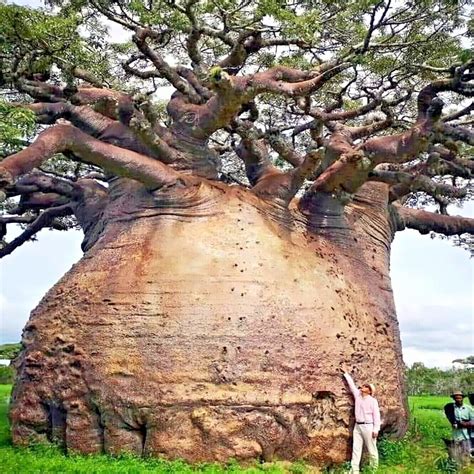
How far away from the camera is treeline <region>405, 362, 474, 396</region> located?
24156mm

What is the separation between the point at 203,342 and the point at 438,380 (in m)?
20.8

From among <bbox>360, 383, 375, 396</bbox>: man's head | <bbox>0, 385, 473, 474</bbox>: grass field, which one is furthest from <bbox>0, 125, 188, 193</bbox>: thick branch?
<bbox>360, 383, 375, 396</bbox>: man's head

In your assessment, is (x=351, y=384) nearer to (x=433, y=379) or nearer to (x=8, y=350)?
(x=8, y=350)

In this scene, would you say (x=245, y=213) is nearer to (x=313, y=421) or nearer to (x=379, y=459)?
(x=313, y=421)

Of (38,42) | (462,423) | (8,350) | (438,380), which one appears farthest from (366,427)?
(438,380)

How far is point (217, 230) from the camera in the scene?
8.45 m

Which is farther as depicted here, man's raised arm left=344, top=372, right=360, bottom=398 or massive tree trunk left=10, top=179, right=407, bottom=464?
man's raised arm left=344, top=372, right=360, bottom=398

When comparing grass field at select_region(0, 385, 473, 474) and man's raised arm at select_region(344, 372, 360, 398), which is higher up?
man's raised arm at select_region(344, 372, 360, 398)

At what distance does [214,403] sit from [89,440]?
1.43 m

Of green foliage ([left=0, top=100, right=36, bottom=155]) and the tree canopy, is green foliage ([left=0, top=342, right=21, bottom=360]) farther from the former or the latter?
green foliage ([left=0, top=100, right=36, bottom=155])

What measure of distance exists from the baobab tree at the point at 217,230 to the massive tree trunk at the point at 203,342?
0.02 m

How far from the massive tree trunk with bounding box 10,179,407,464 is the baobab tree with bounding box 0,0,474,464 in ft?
0.07

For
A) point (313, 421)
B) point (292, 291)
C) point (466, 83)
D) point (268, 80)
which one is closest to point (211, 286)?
point (292, 291)

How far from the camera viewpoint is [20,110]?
6.57m
